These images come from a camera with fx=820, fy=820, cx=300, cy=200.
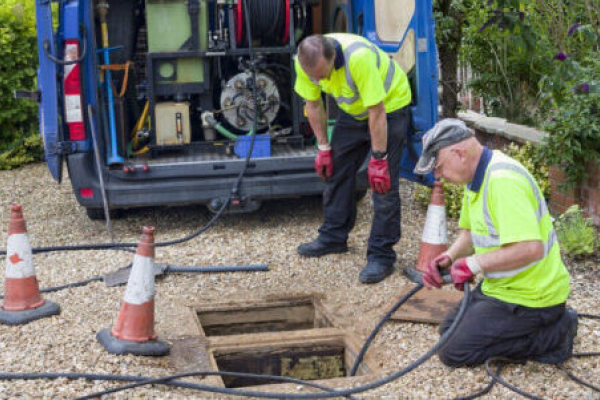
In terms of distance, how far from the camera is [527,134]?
22.8 feet

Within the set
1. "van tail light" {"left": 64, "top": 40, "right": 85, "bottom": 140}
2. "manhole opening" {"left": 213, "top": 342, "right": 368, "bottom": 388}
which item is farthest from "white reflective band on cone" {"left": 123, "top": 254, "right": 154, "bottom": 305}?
"van tail light" {"left": 64, "top": 40, "right": 85, "bottom": 140}

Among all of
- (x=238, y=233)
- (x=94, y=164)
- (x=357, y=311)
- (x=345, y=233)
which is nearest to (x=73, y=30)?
(x=94, y=164)

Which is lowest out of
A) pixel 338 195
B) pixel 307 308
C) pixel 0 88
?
pixel 307 308

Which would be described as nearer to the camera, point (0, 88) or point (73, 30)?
point (73, 30)

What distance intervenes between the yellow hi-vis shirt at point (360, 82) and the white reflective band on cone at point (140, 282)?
171cm

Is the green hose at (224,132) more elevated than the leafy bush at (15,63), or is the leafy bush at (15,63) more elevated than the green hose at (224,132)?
the leafy bush at (15,63)

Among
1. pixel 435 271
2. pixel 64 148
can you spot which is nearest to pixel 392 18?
pixel 64 148

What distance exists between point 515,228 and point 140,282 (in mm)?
1865

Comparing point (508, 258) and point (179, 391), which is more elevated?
point (508, 258)

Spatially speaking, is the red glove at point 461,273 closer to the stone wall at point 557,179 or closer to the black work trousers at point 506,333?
the black work trousers at point 506,333

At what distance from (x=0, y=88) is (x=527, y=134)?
5.88 meters

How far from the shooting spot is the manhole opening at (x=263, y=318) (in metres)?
4.99

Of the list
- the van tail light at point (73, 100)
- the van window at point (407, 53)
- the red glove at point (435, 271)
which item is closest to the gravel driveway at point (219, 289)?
the red glove at point (435, 271)

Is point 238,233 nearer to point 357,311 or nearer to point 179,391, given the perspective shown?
point 357,311
